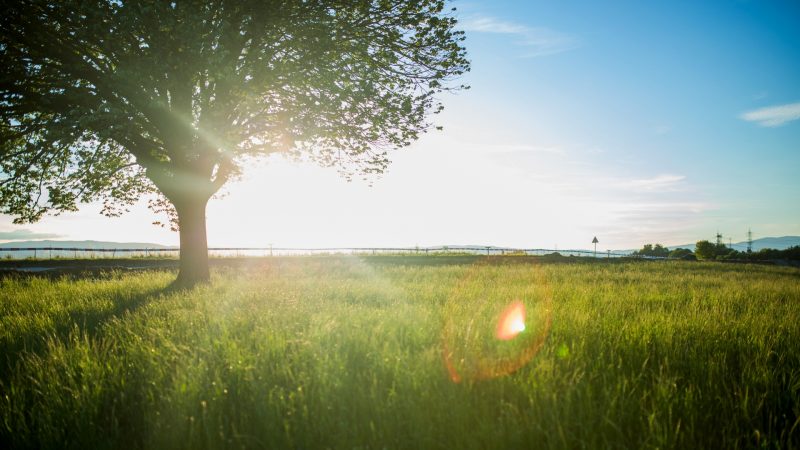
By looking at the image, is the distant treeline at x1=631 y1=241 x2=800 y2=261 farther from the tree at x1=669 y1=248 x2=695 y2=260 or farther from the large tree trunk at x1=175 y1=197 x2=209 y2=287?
the large tree trunk at x1=175 y1=197 x2=209 y2=287

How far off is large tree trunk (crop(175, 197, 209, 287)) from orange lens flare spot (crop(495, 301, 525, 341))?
10.4m

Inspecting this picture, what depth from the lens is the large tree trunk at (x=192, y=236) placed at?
502 inches

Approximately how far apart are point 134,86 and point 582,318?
10.9 meters

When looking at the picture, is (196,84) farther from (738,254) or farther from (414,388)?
(738,254)

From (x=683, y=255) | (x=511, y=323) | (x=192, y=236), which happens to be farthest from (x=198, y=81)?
(x=683, y=255)

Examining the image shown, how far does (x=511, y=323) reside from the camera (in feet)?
17.0

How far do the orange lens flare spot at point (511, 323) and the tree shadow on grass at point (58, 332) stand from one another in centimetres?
487

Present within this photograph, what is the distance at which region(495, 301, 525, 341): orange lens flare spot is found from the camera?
179 inches

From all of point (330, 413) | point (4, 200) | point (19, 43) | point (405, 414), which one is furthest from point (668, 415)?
point (4, 200)

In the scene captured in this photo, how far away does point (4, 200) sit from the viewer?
12672mm

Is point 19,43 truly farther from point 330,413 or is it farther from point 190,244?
point 330,413

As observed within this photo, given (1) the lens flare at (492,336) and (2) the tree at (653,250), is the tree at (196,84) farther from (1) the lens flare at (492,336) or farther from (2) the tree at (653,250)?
(2) the tree at (653,250)

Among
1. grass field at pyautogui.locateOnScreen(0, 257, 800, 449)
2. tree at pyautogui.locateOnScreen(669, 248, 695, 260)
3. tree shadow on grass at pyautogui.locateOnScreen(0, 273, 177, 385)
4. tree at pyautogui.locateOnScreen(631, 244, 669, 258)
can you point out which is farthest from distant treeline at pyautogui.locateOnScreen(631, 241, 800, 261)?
tree shadow on grass at pyautogui.locateOnScreen(0, 273, 177, 385)

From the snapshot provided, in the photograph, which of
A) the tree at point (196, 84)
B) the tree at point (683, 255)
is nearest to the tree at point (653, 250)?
the tree at point (683, 255)
